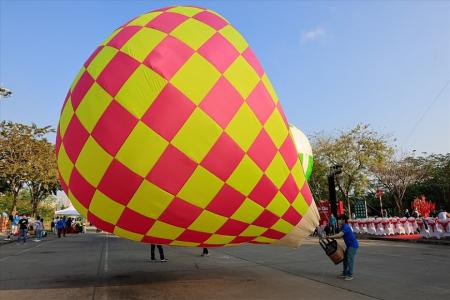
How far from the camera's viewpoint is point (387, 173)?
4016 cm

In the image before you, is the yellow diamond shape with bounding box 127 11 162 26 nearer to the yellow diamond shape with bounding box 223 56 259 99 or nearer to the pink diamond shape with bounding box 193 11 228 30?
the pink diamond shape with bounding box 193 11 228 30

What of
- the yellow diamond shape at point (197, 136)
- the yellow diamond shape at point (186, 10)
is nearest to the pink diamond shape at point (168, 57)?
the yellow diamond shape at point (197, 136)

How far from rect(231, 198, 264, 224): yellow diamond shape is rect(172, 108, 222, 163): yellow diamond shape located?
106 centimetres

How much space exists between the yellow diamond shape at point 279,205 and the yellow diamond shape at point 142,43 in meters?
3.03

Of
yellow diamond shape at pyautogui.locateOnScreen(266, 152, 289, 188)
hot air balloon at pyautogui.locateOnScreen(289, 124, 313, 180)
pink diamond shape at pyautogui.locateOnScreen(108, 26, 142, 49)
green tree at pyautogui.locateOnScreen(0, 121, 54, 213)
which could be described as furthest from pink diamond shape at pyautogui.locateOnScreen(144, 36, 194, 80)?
green tree at pyautogui.locateOnScreen(0, 121, 54, 213)

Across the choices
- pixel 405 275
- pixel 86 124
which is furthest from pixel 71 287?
pixel 405 275

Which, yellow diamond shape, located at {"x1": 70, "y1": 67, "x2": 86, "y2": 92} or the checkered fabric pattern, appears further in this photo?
yellow diamond shape, located at {"x1": 70, "y1": 67, "x2": 86, "y2": 92}

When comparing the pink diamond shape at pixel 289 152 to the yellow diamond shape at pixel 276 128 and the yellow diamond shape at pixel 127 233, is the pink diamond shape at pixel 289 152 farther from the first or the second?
the yellow diamond shape at pixel 127 233

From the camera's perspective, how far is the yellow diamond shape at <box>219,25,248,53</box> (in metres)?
6.38

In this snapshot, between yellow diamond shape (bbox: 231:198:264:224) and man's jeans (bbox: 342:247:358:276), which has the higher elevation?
yellow diamond shape (bbox: 231:198:264:224)

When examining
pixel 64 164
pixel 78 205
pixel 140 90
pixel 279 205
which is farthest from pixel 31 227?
pixel 279 205

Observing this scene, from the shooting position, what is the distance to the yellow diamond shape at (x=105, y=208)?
5.98 m

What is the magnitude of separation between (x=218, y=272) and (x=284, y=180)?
426 centimetres

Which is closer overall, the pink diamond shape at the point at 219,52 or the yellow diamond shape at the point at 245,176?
the yellow diamond shape at the point at 245,176
